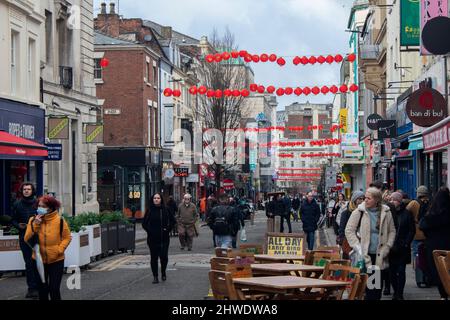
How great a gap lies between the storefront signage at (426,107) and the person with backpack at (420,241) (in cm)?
347

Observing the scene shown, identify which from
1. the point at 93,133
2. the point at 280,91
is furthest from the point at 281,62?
the point at 93,133

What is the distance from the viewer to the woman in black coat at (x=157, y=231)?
17.7 m

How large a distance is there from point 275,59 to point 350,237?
16174mm

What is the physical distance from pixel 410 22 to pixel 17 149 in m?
11.7

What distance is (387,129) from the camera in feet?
107

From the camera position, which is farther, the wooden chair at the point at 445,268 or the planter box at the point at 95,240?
the planter box at the point at 95,240

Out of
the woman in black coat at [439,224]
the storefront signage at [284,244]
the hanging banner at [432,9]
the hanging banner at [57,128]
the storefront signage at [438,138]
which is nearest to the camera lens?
the woman in black coat at [439,224]

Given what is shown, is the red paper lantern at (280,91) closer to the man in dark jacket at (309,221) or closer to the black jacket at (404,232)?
the man in dark jacket at (309,221)

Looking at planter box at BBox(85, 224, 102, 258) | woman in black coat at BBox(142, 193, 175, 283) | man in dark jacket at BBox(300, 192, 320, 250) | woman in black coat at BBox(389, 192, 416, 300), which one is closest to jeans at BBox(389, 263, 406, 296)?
woman in black coat at BBox(389, 192, 416, 300)

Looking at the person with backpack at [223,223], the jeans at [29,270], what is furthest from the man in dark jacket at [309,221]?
→ the jeans at [29,270]

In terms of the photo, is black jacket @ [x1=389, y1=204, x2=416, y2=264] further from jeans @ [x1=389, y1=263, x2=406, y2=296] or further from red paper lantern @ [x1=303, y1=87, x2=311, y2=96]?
red paper lantern @ [x1=303, y1=87, x2=311, y2=96]

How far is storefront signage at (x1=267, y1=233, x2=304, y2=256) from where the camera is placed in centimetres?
1883

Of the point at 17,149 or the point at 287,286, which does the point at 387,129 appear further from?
the point at 287,286

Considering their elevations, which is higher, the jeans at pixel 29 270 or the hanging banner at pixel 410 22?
the hanging banner at pixel 410 22
